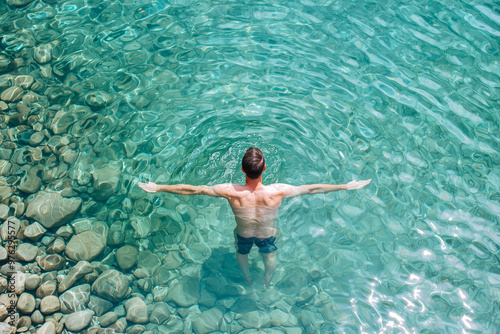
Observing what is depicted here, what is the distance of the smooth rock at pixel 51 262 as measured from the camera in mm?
5693

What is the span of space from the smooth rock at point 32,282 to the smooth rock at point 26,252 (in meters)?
0.30

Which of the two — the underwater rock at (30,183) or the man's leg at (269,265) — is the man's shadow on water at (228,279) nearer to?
the man's leg at (269,265)

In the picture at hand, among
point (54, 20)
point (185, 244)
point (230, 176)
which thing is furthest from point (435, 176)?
point (54, 20)

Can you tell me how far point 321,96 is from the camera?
7.37 metres

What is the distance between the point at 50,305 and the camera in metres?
5.34

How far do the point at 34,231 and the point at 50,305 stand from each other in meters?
1.19

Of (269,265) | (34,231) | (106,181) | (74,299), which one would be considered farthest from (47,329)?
(269,265)

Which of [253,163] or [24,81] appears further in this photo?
[24,81]

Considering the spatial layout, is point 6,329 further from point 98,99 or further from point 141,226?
point 98,99

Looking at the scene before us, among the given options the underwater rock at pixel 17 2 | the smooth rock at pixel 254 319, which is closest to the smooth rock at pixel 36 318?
the smooth rock at pixel 254 319

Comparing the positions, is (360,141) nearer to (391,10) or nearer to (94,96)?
(391,10)

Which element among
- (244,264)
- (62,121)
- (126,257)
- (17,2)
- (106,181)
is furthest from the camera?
(17,2)

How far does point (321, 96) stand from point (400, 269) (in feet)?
11.0

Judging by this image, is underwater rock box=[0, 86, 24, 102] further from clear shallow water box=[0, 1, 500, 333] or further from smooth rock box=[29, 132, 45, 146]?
smooth rock box=[29, 132, 45, 146]
